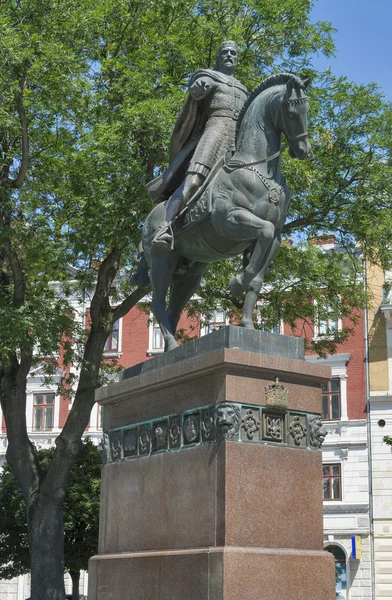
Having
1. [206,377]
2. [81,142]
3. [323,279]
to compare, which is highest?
[81,142]

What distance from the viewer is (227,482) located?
7520 millimetres

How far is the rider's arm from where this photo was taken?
941 centimetres

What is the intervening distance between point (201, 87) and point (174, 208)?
4.09 ft

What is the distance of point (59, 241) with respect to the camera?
20.1 m

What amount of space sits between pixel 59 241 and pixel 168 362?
11671mm

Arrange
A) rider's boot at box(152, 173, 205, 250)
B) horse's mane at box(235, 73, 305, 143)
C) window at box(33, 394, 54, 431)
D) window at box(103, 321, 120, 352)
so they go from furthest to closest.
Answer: window at box(103, 321, 120, 352) → window at box(33, 394, 54, 431) → rider's boot at box(152, 173, 205, 250) → horse's mane at box(235, 73, 305, 143)

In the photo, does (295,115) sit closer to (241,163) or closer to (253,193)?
(241,163)

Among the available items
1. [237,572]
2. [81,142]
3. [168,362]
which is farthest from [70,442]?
[237,572]

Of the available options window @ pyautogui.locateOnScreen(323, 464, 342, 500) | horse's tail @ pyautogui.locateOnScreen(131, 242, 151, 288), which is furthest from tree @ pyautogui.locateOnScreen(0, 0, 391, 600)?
window @ pyautogui.locateOnScreen(323, 464, 342, 500)

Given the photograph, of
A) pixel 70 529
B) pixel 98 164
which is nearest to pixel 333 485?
pixel 70 529

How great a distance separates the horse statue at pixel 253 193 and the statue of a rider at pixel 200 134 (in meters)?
0.14

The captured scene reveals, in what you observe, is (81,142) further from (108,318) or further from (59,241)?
(108,318)

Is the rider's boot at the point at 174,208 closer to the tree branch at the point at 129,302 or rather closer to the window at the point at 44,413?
the tree branch at the point at 129,302

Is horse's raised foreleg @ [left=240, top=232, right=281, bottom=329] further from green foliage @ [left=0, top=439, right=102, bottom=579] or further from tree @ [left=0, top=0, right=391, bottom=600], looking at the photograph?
green foliage @ [left=0, top=439, right=102, bottom=579]
